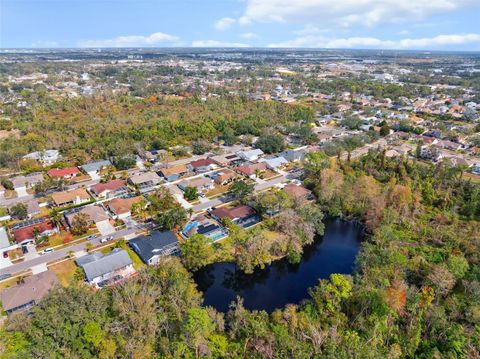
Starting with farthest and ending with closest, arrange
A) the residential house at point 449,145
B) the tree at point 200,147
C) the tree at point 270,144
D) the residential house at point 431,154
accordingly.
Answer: the residential house at point 449,145
the tree at point 270,144
the tree at point 200,147
the residential house at point 431,154

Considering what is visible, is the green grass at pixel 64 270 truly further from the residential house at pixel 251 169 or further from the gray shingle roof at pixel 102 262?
the residential house at pixel 251 169

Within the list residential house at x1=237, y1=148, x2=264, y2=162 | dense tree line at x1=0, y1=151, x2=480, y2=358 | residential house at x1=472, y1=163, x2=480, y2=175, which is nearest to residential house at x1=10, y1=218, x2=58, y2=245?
dense tree line at x1=0, y1=151, x2=480, y2=358

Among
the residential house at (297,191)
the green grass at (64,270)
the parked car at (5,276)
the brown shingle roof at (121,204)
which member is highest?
the residential house at (297,191)

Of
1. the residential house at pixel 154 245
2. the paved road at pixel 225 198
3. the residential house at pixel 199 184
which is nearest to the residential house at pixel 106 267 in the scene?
the residential house at pixel 154 245

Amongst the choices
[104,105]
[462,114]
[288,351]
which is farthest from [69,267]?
[462,114]

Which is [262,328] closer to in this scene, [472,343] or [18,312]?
[472,343]

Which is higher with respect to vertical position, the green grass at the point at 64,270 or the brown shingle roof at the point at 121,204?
the brown shingle roof at the point at 121,204

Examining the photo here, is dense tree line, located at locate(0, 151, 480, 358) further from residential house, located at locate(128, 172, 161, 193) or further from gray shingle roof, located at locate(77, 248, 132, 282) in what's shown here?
residential house, located at locate(128, 172, 161, 193)
